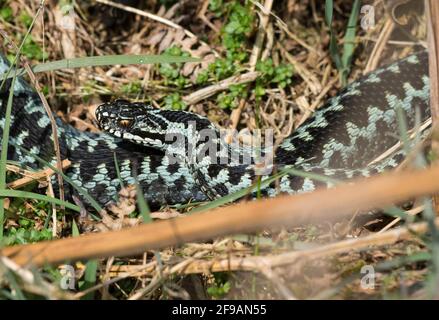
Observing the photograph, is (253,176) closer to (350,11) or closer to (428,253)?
(428,253)

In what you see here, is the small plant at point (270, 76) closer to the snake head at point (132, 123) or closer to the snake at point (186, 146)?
the snake at point (186, 146)

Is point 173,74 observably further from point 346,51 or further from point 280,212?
point 280,212

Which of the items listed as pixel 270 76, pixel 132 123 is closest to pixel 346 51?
pixel 270 76

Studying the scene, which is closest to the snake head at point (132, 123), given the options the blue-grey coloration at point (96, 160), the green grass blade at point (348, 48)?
the blue-grey coloration at point (96, 160)

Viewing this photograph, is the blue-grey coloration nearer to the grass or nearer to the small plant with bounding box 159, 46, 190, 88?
the small plant with bounding box 159, 46, 190, 88

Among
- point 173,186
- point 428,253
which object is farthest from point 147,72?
point 428,253

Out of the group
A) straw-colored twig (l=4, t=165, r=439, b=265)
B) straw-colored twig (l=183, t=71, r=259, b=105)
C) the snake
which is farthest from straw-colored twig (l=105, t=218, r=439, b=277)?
straw-colored twig (l=183, t=71, r=259, b=105)

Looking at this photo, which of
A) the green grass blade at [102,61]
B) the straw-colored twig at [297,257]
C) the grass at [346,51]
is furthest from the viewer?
the grass at [346,51]
